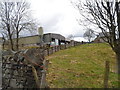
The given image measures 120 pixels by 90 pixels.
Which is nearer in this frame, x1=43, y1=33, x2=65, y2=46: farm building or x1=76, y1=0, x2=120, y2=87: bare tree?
x1=76, y1=0, x2=120, y2=87: bare tree

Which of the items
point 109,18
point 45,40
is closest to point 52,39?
point 45,40

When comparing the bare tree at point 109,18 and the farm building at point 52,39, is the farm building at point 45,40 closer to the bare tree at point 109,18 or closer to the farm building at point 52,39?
the farm building at point 52,39

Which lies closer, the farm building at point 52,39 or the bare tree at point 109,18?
the bare tree at point 109,18

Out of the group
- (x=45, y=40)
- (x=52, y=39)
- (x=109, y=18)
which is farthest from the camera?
(x=52, y=39)

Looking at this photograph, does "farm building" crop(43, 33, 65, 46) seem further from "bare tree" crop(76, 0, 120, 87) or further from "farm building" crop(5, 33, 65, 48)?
"bare tree" crop(76, 0, 120, 87)

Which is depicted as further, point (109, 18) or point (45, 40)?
point (45, 40)

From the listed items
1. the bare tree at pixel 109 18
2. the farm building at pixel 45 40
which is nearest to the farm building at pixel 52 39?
the farm building at pixel 45 40

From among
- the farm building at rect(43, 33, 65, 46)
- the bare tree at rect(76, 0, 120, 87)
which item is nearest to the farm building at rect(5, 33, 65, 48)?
the farm building at rect(43, 33, 65, 46)

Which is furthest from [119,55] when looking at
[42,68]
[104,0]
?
[42,68]

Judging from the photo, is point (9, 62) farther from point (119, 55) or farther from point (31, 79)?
point (119, 55)

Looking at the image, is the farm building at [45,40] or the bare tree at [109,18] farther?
the farm building at [45,40]

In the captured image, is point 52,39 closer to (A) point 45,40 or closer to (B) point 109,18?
(A) point 45,40

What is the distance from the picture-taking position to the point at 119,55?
5.27m

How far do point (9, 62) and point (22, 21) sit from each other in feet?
55.9
